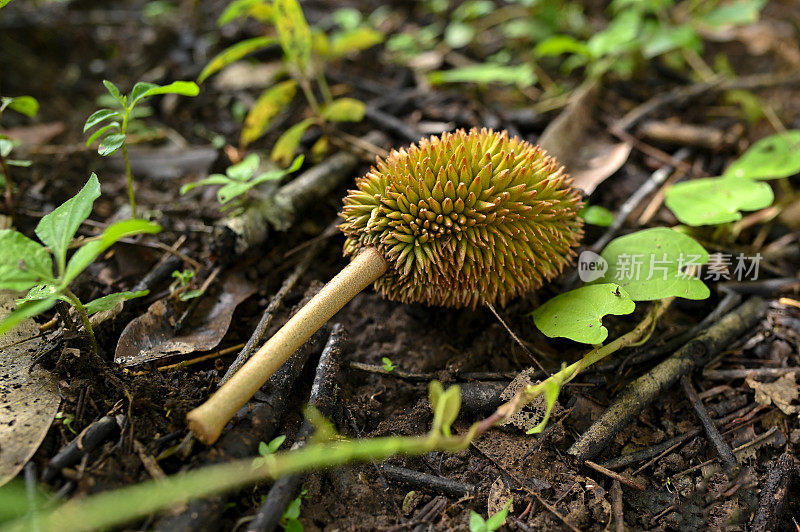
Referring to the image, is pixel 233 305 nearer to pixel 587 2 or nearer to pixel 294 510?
pixel 294 510

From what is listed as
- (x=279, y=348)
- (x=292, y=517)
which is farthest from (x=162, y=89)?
(x=292, y=517)

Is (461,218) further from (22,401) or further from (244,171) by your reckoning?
(22,401)

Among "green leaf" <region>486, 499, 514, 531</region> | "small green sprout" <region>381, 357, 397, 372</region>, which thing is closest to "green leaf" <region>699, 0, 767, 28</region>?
"small green sprout" <region>381, 357, 397, 372</region>

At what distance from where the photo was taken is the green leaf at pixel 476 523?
69.9 inches

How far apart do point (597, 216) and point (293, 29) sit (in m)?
1.95

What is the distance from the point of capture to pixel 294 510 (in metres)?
1.79

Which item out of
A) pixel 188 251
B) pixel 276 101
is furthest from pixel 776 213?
pixel 188 251

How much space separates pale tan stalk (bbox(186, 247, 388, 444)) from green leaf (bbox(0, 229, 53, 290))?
25.3 inches

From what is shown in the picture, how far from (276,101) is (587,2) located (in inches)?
124

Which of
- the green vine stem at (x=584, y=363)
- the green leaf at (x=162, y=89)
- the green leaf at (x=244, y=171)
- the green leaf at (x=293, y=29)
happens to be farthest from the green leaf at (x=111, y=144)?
the green vine stem at (x=584, y=363)

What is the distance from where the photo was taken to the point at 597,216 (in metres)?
2.81

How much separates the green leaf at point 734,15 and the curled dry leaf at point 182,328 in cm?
377

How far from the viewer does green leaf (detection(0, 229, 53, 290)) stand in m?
1.68

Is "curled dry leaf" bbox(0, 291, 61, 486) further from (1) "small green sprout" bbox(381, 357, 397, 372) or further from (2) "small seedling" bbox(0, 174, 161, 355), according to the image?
(1) "small green sprout" bbox(381, 357, 397, 372)
